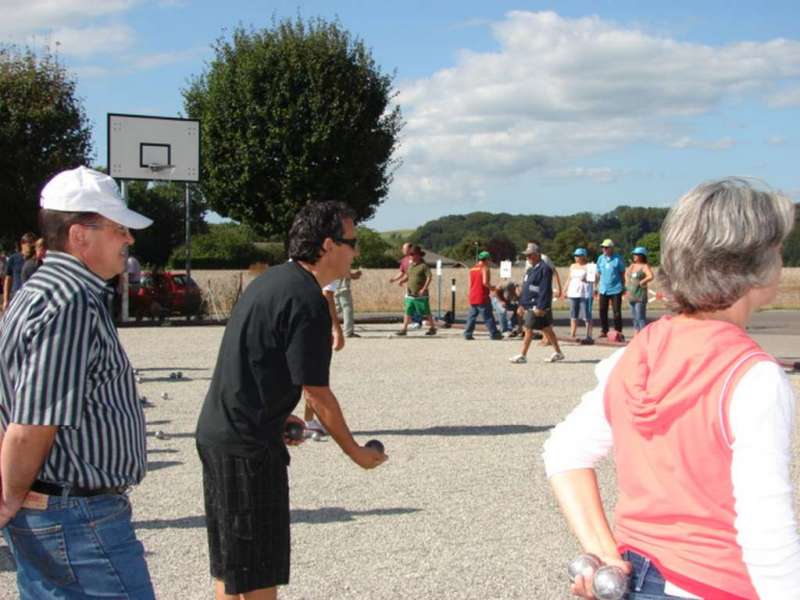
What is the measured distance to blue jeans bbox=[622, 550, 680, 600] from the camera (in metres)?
1.94

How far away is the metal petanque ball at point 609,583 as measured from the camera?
185 centimetres

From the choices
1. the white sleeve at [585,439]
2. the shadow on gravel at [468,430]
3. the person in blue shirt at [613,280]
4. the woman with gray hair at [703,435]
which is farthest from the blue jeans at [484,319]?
the woman with gray hair at [703,435]

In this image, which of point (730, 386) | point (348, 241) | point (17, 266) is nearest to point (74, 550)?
point (348, 241)

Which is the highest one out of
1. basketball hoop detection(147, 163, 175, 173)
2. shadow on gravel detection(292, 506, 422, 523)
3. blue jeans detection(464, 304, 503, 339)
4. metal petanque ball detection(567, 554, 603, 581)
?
basketball hoop detection(147, 163, 175, 173)

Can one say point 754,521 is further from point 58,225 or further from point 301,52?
point 301,52

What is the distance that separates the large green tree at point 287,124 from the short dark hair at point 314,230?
985 inches

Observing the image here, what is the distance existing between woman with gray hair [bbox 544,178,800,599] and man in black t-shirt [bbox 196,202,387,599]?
1.63 m

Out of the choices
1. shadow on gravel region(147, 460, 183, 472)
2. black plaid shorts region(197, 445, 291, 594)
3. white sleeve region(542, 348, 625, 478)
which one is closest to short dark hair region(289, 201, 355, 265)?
black plaid shorts region(197, 445, 291, 594)

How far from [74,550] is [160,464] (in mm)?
5265

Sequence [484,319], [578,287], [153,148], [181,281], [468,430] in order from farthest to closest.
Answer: [181,281] → [153,148] → [484,319] → [578,287] → [468,430]

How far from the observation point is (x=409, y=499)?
6.72 m

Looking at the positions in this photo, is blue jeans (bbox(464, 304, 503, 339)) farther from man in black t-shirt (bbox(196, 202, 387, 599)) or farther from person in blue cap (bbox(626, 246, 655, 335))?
man in black t-shirt (bbox(196, 202, 387, 599))

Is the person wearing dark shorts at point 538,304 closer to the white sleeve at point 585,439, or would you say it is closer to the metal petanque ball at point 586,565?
the white sleeve at point 585,439

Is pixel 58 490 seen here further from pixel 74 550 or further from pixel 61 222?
pixel 61 222
